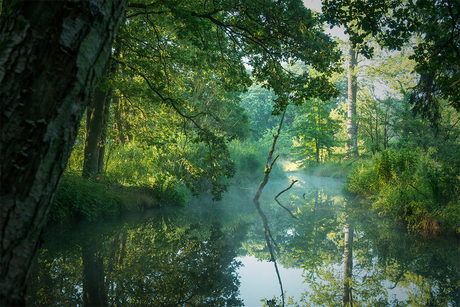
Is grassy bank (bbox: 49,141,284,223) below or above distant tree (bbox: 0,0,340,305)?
above

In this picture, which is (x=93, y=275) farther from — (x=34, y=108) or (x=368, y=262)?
(x=368, y=262)

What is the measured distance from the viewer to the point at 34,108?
1062 mm

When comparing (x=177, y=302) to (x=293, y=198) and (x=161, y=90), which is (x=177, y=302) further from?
(x=293, y=198)

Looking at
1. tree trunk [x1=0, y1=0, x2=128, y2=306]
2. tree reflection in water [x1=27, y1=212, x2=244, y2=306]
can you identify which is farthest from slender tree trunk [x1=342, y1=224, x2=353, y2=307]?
tree trunk [x1=0, y1=0, x2=128, y2=306]

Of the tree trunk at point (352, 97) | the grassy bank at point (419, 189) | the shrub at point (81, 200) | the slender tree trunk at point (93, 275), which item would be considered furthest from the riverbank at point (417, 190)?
the tree trunk at point (352, 97)

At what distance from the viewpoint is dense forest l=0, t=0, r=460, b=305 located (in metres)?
1.06

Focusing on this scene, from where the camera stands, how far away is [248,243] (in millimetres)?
5789

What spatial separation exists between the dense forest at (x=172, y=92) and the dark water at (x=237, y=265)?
3.08 ft

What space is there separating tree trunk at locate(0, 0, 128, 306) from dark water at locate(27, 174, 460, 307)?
94.5 inches

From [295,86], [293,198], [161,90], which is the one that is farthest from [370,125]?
[161,90]

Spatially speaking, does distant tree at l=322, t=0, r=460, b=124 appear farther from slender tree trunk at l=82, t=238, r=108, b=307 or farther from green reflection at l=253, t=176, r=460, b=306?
slender tree trunk at l=82, t=238, r=108, b=307

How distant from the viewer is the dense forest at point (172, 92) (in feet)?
3.49

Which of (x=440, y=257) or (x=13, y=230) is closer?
(x=13, y=230)

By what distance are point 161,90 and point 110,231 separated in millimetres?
3302
